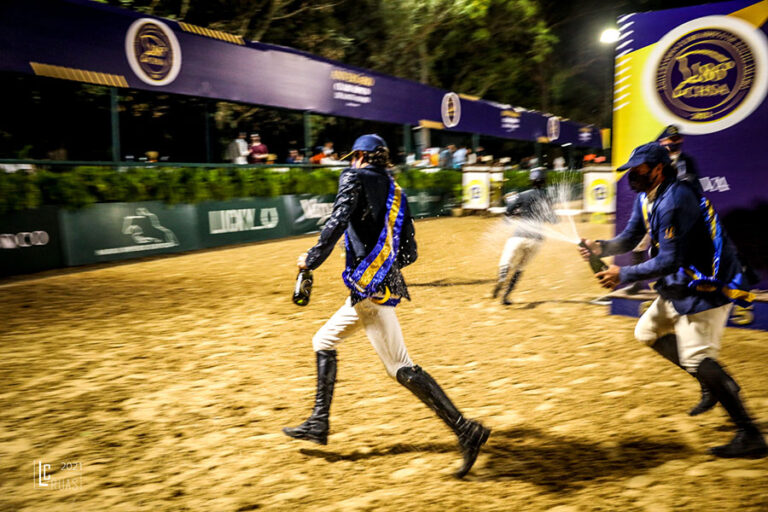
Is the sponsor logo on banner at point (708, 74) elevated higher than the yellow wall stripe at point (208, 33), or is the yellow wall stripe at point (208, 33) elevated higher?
the yellow wall stripe at point (208, 33)

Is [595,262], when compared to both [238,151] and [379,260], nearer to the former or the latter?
[379,260]

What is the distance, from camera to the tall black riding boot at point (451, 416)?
375cm

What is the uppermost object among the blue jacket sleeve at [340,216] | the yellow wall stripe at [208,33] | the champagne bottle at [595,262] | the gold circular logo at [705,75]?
the yellow wall stripe at [208,33]

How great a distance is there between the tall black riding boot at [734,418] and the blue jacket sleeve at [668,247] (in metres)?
0.67

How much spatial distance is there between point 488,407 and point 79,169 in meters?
9.52

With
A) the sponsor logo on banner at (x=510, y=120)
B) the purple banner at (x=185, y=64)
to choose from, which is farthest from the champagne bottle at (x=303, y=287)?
the sponsor logo on banner at (x=510, y=120)

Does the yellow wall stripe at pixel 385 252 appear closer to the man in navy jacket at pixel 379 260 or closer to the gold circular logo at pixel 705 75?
the man in navy jacket at pixel 379 260

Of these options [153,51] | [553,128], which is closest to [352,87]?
[153,51]

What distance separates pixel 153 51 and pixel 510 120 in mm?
19069

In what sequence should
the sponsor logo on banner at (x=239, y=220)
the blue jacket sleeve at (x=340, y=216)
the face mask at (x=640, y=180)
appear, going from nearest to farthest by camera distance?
1. the blue jacket sleeve at (x=340, y=216)
2. the face mask at (x=640, y=180)
3. the sponsor logo on banner at (x=239, y=220)

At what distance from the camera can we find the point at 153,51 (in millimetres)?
12992

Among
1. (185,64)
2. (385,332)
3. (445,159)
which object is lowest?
(385,332)

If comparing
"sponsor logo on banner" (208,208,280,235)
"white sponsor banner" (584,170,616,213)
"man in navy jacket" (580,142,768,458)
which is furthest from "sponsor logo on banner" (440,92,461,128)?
"man in navy jacket" (580,142,768,458)

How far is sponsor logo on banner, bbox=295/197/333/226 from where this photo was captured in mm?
16531
